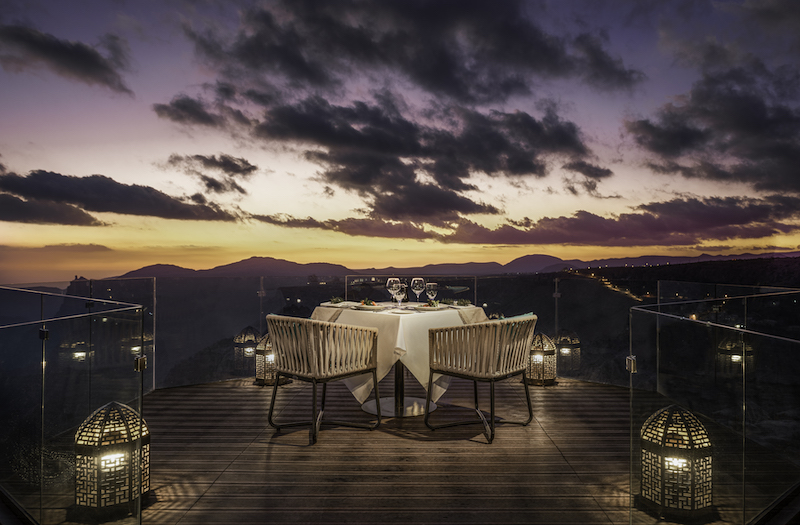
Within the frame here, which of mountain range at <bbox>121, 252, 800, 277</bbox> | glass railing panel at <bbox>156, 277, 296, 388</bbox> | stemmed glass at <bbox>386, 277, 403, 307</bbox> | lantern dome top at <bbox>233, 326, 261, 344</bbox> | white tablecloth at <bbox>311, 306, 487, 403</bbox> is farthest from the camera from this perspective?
mountain range at <bbox>121, 252, 800, 277</bbox>

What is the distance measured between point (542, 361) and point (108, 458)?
4.24m

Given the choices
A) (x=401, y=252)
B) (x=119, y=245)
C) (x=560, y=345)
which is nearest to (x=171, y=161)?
(x=119, y=245)

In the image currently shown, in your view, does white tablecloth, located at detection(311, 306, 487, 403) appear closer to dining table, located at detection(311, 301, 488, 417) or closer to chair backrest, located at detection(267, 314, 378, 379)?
dining table, located at detection(311, 301, 488, 417)

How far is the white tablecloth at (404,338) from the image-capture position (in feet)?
11.2

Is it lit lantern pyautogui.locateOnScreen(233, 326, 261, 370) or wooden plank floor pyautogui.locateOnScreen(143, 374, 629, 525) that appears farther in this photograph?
lit lantern pyautogui.locateOnScreen(233, 326, 261, 370)

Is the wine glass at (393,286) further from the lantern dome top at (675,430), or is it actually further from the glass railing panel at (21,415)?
the glass railing panel at (21,415)

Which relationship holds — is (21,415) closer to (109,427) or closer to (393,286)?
(109,427)

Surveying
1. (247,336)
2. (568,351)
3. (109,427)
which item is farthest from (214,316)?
(568,351)

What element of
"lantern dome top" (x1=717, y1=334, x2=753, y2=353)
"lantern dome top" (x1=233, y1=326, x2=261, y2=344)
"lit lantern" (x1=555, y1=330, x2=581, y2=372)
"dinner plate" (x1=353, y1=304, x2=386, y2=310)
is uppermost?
"lantern dome top" (x1=717, y1=334, x2=753, y2=353)

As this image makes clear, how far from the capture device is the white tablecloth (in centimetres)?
340

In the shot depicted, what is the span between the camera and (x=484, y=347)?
3031 millimetres

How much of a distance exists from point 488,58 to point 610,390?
19.8ft

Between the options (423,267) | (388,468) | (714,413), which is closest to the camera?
(714,413)

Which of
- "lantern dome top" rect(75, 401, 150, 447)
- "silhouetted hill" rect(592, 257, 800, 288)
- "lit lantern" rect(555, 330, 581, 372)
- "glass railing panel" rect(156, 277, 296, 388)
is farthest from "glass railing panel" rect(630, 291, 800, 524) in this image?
"silhouetted hill" rect(592, 257, 800, 288)
